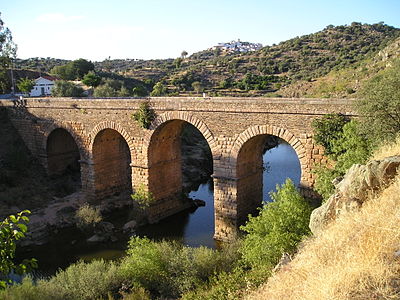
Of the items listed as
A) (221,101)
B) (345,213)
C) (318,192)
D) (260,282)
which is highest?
(221,101)

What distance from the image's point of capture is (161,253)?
1297 centimetres

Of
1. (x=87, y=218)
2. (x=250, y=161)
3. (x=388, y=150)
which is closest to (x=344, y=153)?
(x=388, y=150)

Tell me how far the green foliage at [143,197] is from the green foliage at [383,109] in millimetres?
10553

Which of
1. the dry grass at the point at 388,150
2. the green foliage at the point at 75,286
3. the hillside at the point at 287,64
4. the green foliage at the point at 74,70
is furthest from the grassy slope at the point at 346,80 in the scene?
the green foliage at the point at 74,70

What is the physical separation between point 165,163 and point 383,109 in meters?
10.9

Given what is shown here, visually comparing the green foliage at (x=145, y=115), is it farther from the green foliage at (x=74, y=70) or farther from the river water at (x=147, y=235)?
the green foliage at (x=74, y=70)

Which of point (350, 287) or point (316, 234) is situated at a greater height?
point (350, 287)

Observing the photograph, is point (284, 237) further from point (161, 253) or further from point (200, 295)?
point (161, 253)

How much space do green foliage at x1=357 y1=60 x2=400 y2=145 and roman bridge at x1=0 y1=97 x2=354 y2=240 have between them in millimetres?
1115

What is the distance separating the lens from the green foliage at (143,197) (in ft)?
61.4

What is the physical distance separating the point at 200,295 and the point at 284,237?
2.99 m

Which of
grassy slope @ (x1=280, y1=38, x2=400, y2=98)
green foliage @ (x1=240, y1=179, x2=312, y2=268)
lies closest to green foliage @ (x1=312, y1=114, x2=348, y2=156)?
green foliage @ (x1=240, y1=179, x2=312, y2=268)

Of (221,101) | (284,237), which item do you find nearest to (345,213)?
(284,237)

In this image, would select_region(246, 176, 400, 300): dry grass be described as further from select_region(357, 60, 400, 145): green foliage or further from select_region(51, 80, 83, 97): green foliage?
select_region(51, 80, 83, 97): green foliage
